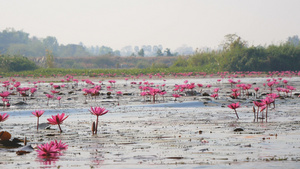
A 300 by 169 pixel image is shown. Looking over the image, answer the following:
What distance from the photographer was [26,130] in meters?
6.35

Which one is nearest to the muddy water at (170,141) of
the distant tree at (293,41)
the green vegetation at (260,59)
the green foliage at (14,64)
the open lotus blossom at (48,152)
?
the open lotus blossom at (48,152)

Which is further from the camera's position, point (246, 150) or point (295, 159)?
point (246, 150)

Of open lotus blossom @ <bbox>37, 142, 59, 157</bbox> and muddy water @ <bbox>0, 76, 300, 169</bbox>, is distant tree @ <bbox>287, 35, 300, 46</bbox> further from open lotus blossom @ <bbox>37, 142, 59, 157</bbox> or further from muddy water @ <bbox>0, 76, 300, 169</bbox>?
open lotus blossom @ <bbox>37, 142, 59, 157</bbox>

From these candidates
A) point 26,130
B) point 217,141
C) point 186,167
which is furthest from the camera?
point 26,130

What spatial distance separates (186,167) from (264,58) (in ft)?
105

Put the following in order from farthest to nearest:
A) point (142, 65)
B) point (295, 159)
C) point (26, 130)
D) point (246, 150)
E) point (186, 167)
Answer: point (142, 65) < point (26, 130) < point (246, 150) < point (295, 159) < point (186, 167)

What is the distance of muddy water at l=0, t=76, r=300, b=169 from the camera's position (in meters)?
3.88

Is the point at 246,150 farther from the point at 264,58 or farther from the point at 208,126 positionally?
the point at 264,58

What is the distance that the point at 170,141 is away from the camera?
510 cm

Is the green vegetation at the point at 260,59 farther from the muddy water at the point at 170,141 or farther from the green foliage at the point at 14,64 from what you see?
the muddy water at the point at 170,141

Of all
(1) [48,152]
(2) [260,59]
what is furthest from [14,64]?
(1) [48,152]

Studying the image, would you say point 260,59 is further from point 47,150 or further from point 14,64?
point 47,150

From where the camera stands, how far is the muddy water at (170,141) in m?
3.88

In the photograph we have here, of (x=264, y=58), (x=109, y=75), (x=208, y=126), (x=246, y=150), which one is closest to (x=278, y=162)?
(x=246, y=150)
